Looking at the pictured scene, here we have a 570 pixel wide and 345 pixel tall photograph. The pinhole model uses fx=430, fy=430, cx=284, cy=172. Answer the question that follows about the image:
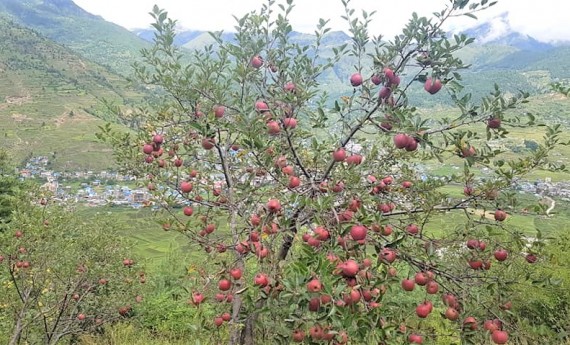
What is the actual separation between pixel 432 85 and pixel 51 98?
142m

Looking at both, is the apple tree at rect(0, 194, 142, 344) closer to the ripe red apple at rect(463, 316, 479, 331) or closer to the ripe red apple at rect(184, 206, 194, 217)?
the ripe red apple at rect(184, 206, 194, 217)

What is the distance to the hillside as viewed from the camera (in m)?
99.4

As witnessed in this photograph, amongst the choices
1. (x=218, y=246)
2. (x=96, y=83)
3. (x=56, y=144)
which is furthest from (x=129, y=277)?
(x=96, y=83)

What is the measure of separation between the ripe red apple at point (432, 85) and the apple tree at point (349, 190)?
0.02 m

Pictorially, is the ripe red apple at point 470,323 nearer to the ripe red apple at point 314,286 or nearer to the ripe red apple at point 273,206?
the ripe red apple at point 314,286

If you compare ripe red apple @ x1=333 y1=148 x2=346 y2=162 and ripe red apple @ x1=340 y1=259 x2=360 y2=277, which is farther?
ripe red apple @ x1=333 y1=148 x2=346 y2=162

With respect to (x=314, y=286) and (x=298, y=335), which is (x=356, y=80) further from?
(x=298, y=335)

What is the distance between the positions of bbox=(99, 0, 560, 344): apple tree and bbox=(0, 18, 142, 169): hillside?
74.3 m

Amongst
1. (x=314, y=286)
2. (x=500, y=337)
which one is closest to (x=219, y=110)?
(x=314, y=286)

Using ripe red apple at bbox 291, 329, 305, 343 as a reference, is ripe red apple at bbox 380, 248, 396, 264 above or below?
above

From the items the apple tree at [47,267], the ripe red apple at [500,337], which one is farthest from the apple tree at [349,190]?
the apple tree at [47,267]

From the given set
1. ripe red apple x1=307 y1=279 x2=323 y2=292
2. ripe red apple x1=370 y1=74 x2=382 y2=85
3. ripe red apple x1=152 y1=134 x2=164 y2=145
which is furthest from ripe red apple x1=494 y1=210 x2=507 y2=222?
ripe red apple x1=152 y1=134 x2=164 y2=145

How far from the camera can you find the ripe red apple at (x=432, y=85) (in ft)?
10.7

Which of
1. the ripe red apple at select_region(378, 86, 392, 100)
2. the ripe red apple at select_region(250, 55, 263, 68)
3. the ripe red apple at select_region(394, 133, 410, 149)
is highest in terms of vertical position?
the ripe red apple at select_region(250, 55, 263, 68)
